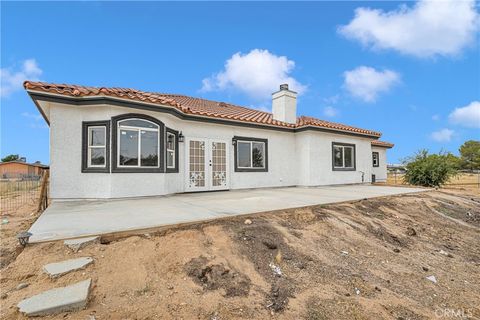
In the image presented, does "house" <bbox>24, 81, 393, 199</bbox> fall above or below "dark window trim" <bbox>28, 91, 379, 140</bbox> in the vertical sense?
below

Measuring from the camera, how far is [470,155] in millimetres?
59281

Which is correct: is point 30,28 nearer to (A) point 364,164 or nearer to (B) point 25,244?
(B) point 25,244

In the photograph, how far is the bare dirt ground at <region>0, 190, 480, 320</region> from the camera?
3.00m

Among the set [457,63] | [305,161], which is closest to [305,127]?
[305,161]

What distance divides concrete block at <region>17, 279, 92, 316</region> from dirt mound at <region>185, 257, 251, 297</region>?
126 cm

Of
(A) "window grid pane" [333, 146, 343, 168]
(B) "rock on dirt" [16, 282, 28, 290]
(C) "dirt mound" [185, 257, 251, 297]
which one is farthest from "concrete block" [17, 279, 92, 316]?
(A) "window grid pane" [333, 146, 343, 168]

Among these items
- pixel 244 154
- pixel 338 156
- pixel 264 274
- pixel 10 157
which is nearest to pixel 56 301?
pixel 264 274

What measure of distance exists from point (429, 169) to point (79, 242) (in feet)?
63.4

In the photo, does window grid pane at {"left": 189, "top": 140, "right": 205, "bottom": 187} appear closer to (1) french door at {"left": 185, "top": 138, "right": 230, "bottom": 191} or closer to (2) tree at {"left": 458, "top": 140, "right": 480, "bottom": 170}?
(1) french door at {"left": 185, "top": 138, "right": 230, "bottom": 191}

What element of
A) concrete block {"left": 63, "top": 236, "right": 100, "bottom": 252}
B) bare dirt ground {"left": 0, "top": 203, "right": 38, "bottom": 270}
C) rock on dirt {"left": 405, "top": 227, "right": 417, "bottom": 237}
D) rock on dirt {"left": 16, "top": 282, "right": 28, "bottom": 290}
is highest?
concrete block {"left": 63, "top": 236, "right": 100, "bottom": 252}

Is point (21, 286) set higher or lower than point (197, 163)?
lower

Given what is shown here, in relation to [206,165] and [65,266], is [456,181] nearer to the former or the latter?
[206,165]

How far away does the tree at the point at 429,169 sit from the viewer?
16375 mm

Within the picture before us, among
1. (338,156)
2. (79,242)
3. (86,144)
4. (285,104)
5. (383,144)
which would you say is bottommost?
(79,242)
